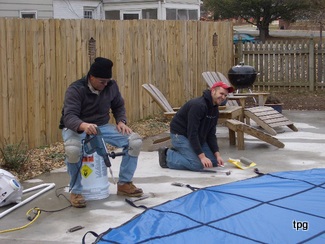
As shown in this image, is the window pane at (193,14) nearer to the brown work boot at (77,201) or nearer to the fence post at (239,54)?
the fence post at (239,54)

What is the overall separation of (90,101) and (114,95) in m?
0.36

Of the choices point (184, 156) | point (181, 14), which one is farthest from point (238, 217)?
point (181, 14)

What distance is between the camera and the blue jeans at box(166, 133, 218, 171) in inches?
295

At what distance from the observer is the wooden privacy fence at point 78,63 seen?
8305mm

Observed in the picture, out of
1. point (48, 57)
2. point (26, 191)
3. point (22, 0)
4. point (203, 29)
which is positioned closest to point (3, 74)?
point (48, 57)

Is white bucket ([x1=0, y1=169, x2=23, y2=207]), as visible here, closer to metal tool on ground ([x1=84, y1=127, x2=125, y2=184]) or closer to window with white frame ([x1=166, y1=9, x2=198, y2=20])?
metal tool on ground ([x1=84, y1=127, x2=125, y2=184])

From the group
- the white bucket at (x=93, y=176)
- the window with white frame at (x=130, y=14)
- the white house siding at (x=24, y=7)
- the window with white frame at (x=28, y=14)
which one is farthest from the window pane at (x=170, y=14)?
the white bucket at (x=93, y=176)

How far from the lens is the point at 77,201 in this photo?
6.07 metres

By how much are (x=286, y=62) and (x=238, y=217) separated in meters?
11.2

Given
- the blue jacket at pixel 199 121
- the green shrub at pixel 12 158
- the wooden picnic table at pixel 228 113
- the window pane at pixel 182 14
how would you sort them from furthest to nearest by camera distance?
the window pane at pixel 182 14
the wooden picnic table at pixel 228 113
the green shrub at pixel 12 158
the blue jacket at pixel 199 121

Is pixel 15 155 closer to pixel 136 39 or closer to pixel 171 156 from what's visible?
pixel 171 156

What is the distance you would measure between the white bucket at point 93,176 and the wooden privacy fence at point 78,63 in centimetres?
226

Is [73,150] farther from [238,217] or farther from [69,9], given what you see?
[69,9]

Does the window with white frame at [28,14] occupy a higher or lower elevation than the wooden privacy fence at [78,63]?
higher
